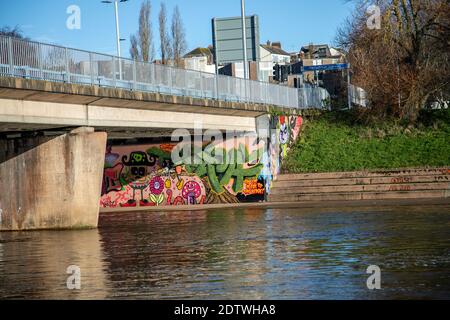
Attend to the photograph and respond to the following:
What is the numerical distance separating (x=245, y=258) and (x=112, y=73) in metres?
16.5

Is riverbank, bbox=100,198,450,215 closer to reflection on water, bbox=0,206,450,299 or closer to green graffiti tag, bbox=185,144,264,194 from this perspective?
green graffiti tag, bbox=185,144,264,194

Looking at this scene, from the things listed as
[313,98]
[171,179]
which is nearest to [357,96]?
[313,98]

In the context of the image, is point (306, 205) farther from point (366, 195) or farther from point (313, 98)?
point (313, 98)

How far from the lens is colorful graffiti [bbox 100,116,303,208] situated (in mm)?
47625

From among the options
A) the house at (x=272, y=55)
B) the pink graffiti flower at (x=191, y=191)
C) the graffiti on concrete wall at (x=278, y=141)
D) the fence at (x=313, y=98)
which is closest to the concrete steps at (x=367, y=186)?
the graffiti on concrete wall at (x=278, y=141)

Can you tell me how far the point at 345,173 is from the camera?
4456cm

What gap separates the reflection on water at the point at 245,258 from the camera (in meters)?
15.4

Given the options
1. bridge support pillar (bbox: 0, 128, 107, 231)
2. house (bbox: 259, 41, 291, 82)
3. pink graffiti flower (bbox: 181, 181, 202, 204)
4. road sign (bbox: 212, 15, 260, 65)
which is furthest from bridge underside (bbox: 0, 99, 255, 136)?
house (bbox: 259, 41, 291, 82)

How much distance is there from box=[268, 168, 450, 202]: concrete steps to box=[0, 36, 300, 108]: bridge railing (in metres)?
5.89

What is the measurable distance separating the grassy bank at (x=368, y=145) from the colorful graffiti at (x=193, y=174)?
1.41m

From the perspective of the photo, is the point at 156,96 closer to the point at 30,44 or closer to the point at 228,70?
the point at 30,44

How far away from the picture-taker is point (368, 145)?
4878 centimetres

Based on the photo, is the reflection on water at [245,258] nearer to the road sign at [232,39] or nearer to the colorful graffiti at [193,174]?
the colorful graffiti at [193,174]
